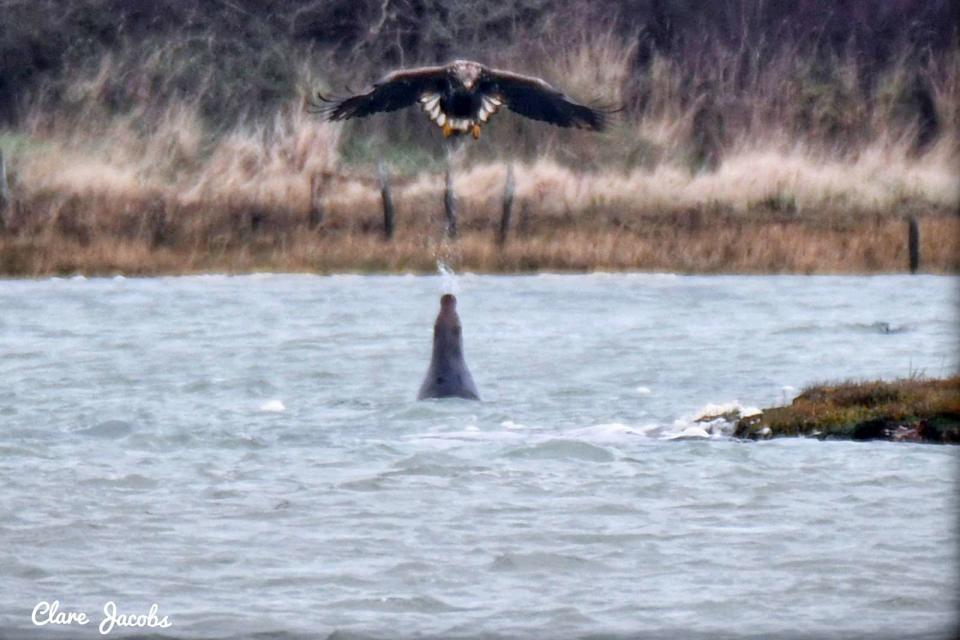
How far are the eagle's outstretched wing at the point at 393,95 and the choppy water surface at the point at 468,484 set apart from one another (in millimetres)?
2031

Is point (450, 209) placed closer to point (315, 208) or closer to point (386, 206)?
point (386, 206)

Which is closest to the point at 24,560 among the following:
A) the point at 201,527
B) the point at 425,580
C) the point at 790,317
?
the point at 201,527

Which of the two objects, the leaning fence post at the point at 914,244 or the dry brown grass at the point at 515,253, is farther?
the dry brown grass at the point at 515,253

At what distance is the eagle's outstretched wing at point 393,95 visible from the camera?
15969 millimetres

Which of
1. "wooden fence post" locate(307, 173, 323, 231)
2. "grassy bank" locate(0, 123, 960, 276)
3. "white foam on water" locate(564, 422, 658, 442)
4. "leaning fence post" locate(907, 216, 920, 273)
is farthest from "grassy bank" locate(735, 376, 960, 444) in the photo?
"wooden fence post" locate(307, 173, 323, 231)

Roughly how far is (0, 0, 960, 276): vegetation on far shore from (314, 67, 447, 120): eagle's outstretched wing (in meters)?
10.2

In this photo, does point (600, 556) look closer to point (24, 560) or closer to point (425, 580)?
point (425, 580)

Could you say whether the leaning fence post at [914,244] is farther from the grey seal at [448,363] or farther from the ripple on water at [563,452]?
the ripple on water at [563,452]

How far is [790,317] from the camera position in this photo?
2312 cm

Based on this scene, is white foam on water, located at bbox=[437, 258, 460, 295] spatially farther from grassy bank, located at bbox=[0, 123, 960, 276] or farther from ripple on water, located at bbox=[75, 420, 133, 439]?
ripple on water, located at bbox=[75, 420, 133, 439]

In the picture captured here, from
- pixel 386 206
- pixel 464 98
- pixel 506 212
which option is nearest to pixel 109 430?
pixel 464 98

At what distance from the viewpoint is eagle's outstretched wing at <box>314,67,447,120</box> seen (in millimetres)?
15969

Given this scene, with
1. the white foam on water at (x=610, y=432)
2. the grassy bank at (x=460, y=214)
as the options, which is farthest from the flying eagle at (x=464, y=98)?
the grassy bank at (x=460, y=214)

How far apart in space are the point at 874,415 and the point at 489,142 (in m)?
17.2
